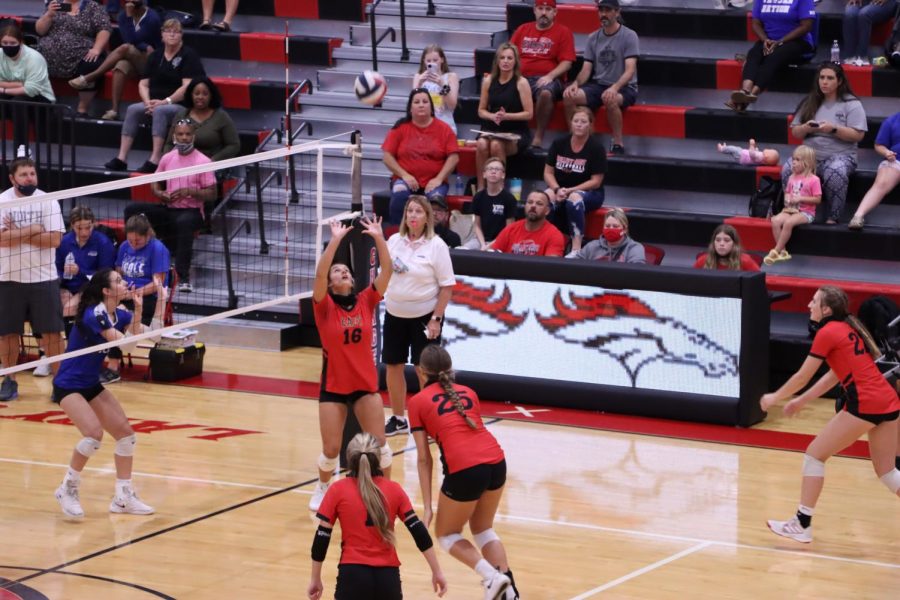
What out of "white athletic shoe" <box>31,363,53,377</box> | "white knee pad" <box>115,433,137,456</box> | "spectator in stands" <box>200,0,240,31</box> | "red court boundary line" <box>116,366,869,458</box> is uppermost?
"spectator in stands" <box>200,0,240,31</box>

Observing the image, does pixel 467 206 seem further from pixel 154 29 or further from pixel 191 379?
pixel 154 29

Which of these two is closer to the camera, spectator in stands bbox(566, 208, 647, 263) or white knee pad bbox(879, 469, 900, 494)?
white knee pad bbox(879, 469, 900, 494)

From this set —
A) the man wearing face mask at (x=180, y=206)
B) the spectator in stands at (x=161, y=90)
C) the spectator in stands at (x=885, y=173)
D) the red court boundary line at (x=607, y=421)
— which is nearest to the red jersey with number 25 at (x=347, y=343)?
the red court boundary line at (x=607, y=421)

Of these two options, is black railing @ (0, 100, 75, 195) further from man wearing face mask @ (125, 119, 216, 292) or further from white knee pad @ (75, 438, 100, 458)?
white knee pad @ (75, 438, 100, 458)

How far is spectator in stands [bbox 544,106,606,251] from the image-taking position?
1465 cm

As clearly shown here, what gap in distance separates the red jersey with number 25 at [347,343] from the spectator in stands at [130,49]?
927cm

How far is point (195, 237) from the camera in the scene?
16.2 m

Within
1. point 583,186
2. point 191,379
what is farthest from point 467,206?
point 191,379

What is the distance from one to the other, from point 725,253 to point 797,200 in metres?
1.68

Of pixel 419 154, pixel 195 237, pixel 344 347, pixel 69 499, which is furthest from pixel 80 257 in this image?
pixel 344 347

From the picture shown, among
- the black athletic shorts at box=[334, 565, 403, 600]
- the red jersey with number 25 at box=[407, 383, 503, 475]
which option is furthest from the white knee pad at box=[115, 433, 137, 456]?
the black athletic shorts at box=[334, 565, 403, 600]

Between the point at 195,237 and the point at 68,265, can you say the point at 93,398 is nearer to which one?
the point at 68,265

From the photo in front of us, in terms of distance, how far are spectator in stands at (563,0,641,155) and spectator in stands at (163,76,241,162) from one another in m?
3.86

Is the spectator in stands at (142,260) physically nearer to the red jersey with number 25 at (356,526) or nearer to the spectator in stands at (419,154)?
the spectator in stands at (419,154)
